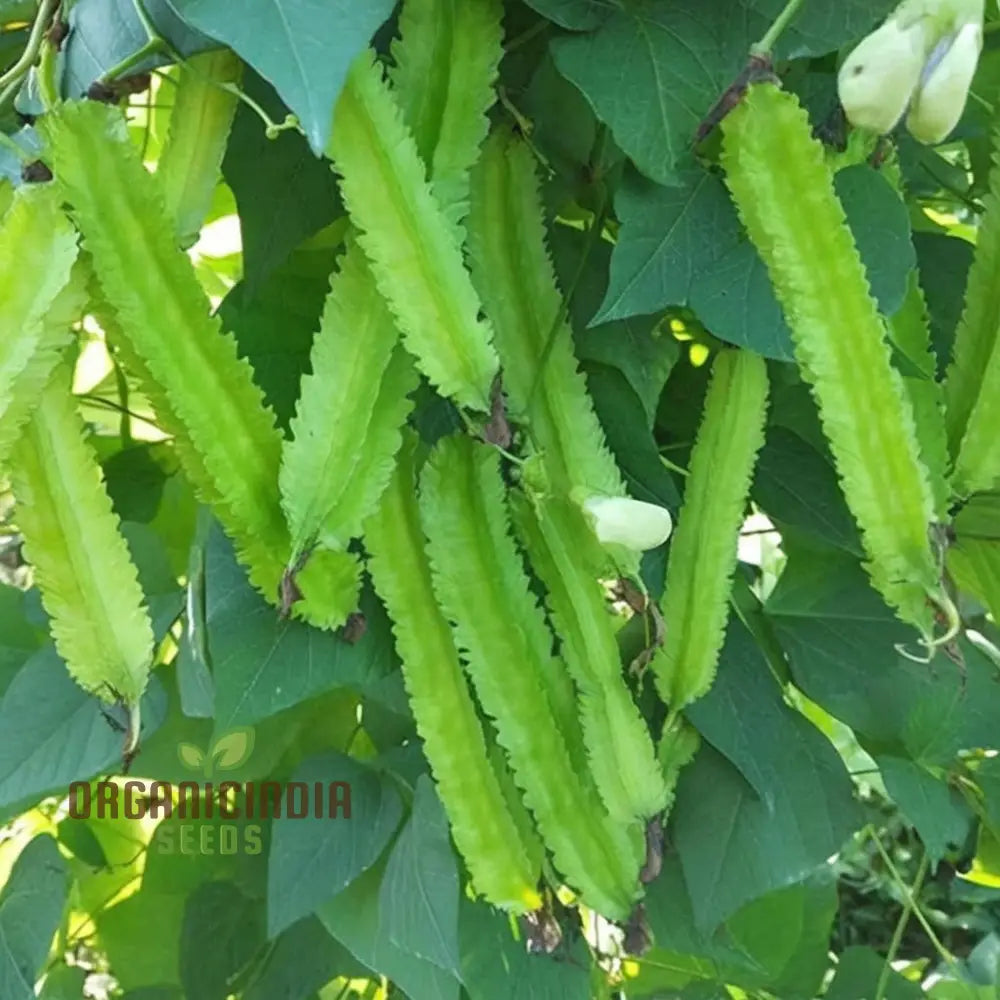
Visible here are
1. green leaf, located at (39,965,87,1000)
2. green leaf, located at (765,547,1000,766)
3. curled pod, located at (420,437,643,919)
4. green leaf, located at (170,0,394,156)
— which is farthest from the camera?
green leaf, located at (39,965,87,1000)

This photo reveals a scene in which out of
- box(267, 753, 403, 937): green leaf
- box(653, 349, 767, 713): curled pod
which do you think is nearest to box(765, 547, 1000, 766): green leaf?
box(653, 349, 767, 713): curled pod

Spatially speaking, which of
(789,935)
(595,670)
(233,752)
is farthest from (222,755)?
(789,935)

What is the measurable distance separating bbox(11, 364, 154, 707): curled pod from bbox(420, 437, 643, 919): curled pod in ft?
0.39

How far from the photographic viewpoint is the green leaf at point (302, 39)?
33 centimetres

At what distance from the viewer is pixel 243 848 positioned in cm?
67

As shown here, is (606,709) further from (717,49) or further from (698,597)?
(717,49)

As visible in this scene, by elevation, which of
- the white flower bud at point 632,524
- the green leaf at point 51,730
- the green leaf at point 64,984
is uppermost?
the white flower bud at point 632,524

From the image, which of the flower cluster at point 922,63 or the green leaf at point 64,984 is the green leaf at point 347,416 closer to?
the flower cluster at point 922,63

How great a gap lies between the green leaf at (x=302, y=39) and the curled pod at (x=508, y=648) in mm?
157

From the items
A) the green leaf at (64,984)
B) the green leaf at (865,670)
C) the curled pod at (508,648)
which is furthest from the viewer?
the green leaf at (64,984)

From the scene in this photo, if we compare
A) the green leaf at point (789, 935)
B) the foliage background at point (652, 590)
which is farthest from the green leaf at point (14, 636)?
the green leaf at point (789, 935)

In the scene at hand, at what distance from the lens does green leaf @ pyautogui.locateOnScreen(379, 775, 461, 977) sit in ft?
1.61

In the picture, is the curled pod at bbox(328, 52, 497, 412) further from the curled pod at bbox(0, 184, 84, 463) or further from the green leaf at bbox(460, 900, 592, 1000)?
the green leaf at bbox(460, 900, 592, 1000)

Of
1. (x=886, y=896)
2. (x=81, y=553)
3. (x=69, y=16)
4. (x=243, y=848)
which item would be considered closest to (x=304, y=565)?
(x=81, y=553)
